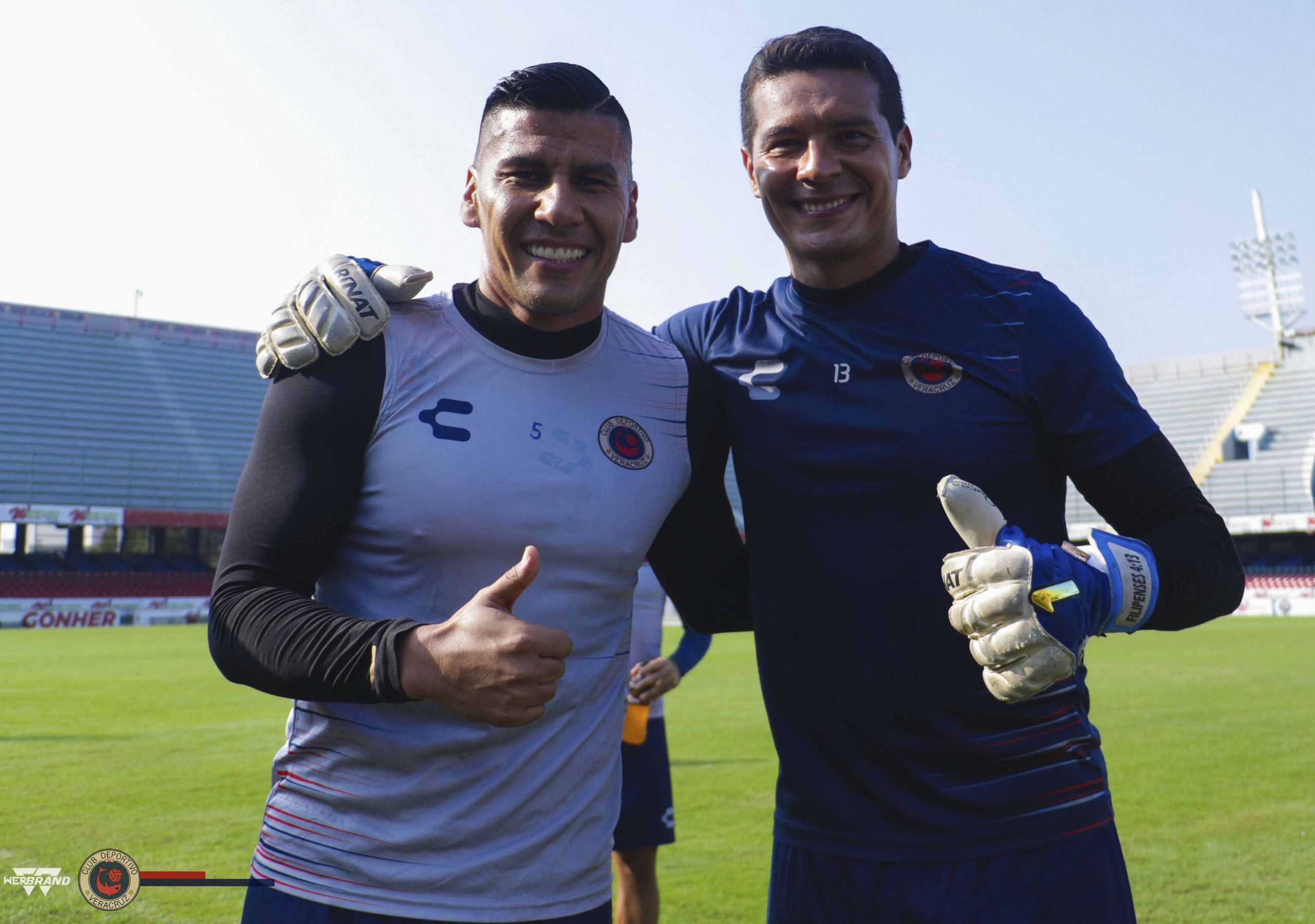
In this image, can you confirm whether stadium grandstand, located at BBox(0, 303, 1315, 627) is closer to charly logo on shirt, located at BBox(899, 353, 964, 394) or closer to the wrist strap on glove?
charly logo on shirt, located at BBox(899, 353, 964, 394)

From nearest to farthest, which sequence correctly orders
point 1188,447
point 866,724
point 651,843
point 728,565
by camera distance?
point 866,724 → point 728,565 → point 651,843 → point 1188,447

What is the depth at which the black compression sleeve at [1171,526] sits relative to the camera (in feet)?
7.06

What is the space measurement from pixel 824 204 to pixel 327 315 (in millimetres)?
1254

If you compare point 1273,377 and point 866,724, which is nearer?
point 866,724

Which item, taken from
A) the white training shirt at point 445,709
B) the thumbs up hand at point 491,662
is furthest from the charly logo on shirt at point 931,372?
the thumbs up hand at point 491,662

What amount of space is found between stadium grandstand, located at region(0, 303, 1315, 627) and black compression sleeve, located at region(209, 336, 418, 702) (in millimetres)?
33173

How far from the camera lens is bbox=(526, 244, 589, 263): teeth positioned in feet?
7.93

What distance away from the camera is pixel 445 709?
219cm

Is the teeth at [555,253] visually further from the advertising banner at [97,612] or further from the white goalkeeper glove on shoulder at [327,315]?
the advertising banner at [97,612]

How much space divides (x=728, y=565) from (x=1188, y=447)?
48081 mm

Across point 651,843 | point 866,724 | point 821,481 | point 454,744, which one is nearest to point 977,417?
point 821,481

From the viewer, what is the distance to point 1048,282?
2639mm

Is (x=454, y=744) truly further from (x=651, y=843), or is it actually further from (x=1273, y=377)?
(x=1273, y=377)

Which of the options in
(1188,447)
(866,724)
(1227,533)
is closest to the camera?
(1227,533)
